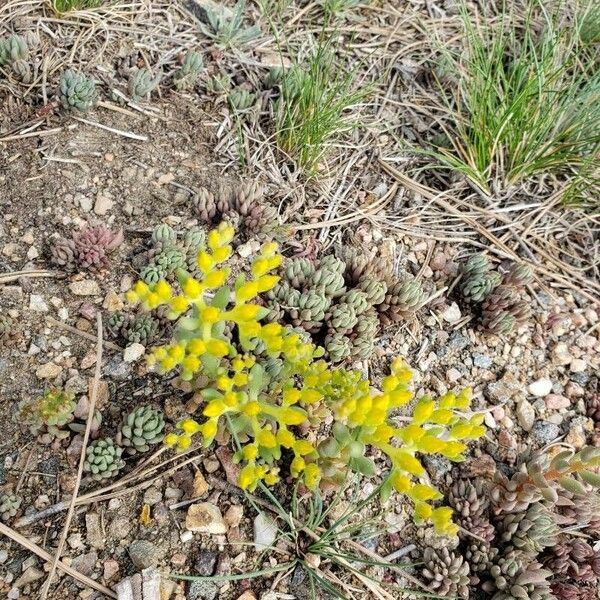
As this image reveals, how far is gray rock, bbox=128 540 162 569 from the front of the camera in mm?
2328

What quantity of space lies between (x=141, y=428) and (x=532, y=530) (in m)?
1.52

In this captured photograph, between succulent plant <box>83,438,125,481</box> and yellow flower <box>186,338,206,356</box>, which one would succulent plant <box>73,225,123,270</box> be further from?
yellow flower <box>186,338,206,356</box>

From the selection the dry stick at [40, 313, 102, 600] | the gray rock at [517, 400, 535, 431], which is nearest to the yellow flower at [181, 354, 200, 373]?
the dry stick at [40, 313, 102, 600]

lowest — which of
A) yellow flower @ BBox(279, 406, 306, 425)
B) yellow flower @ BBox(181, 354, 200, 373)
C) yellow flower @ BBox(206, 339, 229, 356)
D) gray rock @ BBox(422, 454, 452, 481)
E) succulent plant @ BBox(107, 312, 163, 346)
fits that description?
gray rock @ BBox(422, 454, 452, 481)

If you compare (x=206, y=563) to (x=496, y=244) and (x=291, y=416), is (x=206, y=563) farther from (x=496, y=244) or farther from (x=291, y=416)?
(x=496, y=244)

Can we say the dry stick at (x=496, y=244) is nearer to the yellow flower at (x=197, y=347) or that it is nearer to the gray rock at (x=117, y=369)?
the gray rock at (x=117, y=369)

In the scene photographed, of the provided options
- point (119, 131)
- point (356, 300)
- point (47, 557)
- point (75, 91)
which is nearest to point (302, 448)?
point (356, 300)

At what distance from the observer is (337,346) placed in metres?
2.76

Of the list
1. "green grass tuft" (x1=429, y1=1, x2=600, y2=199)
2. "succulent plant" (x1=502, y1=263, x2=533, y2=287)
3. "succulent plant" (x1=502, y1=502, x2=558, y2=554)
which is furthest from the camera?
"green grass tuft" (x1=429, y1=1, x2=600, y2=199)

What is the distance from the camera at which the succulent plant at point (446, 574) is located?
250 cm

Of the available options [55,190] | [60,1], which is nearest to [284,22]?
[60,1]

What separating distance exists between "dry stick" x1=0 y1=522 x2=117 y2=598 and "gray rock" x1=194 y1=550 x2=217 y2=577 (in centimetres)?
29

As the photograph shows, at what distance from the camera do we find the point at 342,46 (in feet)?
12.4

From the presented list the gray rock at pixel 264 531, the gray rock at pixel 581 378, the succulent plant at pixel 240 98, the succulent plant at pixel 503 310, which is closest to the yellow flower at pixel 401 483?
the gray rock at pixel 264 531
